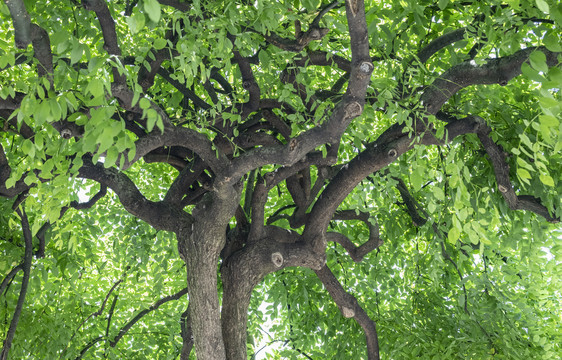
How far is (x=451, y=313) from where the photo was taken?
5.50 m

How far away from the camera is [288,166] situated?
396 cm

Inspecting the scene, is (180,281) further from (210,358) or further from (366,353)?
(210,358)

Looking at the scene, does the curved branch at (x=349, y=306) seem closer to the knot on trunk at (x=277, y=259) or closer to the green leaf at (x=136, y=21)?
the knot on trunk at (x=277, y=259)

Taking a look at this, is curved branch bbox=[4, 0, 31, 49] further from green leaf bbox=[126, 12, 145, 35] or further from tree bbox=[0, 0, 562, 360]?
green leaf bbox=[126, 12, 145, 35]

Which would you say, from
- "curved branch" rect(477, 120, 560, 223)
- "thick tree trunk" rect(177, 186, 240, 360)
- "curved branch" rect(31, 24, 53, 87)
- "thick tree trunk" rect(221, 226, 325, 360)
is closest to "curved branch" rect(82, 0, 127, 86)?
"curved branch" rect(31, 24, 53, 87)

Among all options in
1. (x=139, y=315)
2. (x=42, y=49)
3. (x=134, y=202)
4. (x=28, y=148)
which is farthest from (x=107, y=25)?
(x=139, y=315)

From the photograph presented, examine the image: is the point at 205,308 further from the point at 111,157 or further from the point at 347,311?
the point at 111,157

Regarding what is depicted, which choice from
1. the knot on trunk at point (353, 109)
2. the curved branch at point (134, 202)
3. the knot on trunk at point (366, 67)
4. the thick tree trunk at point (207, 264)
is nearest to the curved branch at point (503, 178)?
the knot on trunk at point (353, 109)

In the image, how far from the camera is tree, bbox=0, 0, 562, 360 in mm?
3070

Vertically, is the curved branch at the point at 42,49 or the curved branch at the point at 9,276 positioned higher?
the curved branch at the point at 9,276

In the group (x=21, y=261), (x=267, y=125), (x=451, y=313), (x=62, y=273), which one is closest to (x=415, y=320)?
(x=451, y=313)

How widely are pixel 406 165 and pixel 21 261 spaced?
11.0ft

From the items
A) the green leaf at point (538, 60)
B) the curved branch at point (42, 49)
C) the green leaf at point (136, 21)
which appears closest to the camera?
the green leaf at point (136, 21)

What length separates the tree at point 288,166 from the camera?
307 cm
